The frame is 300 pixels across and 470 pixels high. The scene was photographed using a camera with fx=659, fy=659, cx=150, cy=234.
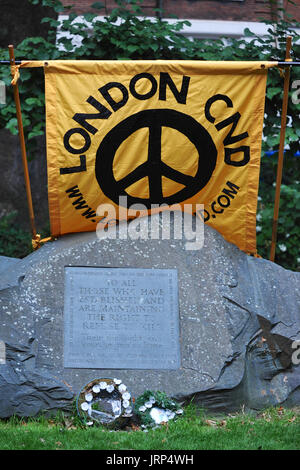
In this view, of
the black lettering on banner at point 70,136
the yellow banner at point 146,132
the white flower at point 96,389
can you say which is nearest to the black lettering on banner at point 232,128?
the yellow banner at point 146,132

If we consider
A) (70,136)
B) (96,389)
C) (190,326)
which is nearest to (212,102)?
(70,136)

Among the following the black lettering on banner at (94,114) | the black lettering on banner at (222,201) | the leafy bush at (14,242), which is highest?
the black lettering on banner at (94,114)

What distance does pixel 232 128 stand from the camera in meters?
6.04

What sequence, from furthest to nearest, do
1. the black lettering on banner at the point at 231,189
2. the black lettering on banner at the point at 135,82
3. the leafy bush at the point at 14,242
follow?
the leafy bush at the point at 14,242 → the black lettering on banner at the point at 231,189 → the black lettering on banner at the point at 135,82

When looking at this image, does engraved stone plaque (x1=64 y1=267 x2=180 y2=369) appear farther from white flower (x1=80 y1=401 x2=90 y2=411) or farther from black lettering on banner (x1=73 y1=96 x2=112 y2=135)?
black lettering on banner (x1=73 y1=96 x2=112 y2=135)

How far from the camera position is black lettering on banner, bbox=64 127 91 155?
597 centimetres

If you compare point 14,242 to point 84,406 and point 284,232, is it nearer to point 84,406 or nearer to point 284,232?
point 284,232

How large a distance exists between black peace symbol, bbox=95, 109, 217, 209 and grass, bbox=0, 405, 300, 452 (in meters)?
1.96

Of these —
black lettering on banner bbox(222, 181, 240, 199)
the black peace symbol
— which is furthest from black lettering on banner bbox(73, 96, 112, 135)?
black lettering on banner bbox(222, 181, 240, 199)

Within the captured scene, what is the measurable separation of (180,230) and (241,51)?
2.50 meters

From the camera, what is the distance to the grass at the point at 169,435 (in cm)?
462

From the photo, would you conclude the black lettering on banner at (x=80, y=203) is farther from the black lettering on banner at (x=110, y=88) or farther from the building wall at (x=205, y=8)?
the building wall at (x=205, y=8)

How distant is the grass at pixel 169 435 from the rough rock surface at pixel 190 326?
18 centimetres

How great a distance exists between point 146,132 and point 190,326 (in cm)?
179
